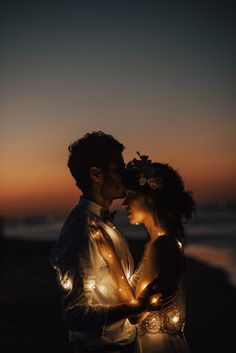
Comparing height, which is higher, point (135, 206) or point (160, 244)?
point (135, 206)

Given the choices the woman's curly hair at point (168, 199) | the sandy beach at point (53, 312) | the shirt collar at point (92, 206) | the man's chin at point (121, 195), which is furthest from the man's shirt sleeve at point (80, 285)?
the sandy beach at point (53, 312)

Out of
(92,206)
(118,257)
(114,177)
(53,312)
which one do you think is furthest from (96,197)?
(53,312)

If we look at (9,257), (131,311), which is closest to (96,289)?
(131,311)

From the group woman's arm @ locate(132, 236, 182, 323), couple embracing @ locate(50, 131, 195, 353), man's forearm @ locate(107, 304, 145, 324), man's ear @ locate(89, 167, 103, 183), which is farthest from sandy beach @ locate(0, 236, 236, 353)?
man's ear @ locate(89, 167, 103, 183)

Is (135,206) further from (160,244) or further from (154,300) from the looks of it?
(154,300)

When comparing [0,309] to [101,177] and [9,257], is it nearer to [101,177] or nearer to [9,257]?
[101,177]

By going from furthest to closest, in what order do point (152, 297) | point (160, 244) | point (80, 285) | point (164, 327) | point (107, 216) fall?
1. point (164, 327)
2. point (160, 244)
3. point (107, 216)
4. point (152, 297)
5. point (80, 285)

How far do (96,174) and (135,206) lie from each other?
604mm

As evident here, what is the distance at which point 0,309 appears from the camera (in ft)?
40.7

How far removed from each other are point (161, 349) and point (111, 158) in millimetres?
1654

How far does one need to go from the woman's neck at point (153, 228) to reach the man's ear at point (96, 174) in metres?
0.73

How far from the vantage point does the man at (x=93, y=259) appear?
3.43m

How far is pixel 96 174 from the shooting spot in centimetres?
392

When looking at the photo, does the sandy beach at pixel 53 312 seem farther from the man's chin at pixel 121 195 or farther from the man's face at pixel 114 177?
the man's face at pixel 114 177
